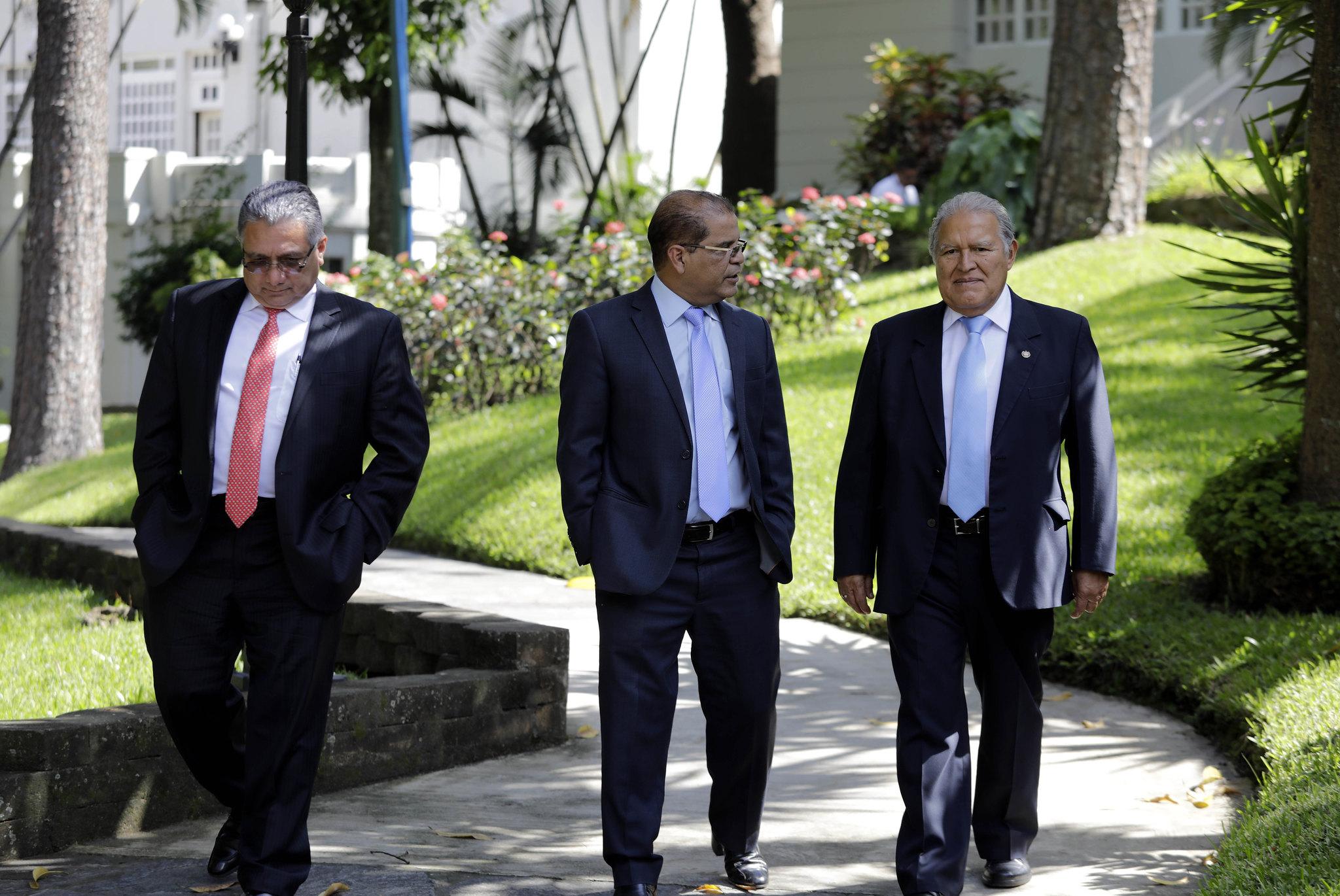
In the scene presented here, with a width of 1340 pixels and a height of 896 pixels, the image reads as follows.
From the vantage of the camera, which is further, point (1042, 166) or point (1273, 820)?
point (1042, 166)

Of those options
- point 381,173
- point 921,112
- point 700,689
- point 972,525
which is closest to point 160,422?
point 700,689

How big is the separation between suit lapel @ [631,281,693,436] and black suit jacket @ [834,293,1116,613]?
545 millimetres

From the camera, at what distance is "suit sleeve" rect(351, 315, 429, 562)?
425cm

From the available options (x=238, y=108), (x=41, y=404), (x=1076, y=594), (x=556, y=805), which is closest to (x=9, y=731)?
(x=556, y=805)

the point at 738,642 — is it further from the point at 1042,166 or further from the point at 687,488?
the point at 1042,166

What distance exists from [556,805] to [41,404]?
11.5 meters

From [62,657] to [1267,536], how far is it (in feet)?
17.5

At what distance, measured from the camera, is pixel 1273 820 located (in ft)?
14.3

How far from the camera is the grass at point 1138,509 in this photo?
197 inches

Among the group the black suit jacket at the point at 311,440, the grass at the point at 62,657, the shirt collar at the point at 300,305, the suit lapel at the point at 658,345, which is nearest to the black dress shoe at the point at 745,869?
the suit lapel at the point at 658,345

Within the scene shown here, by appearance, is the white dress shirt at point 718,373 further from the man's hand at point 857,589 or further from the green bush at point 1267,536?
the green bush at point 1267,536

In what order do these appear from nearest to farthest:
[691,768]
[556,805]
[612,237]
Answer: [556,805]
[691,768]
[612,237]

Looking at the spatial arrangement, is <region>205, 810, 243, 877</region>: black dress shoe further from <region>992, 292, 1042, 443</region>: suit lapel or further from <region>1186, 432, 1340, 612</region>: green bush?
<region>1186, 432, 1340, 612</region>: green bush

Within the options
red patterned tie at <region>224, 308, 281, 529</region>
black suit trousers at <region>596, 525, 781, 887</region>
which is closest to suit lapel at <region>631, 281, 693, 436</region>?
black suit trousers at <region>596, 525, 781, 887</region>
